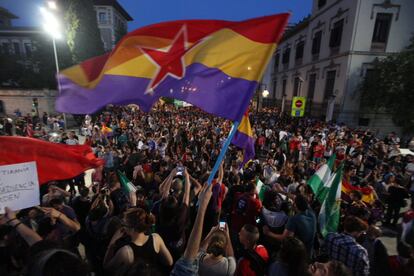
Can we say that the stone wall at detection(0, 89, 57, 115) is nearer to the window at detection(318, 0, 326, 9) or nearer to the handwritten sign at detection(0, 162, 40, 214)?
the handwritten sign at detection(0, 162, 40, 214)

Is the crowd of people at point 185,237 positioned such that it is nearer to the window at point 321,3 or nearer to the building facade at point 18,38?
the window at point 321,3

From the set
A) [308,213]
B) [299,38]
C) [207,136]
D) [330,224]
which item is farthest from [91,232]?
[299,38]

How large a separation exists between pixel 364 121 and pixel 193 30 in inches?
834

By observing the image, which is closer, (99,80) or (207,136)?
(99,80)

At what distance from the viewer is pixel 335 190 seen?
3.93 meters

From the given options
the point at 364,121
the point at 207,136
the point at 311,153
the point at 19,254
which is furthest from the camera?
the point at 364,121

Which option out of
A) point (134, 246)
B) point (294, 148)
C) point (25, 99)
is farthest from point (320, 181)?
point (25, 99)

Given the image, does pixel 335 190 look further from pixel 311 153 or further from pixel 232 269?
pixel 311 153

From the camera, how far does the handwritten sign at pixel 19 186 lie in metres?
2.37

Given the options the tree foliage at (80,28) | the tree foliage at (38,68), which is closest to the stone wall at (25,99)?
the tree foliage at (38,68)

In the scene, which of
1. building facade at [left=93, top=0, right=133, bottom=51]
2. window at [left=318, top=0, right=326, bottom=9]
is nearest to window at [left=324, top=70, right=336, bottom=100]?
window at [left=318, top=0, right=326, bottom=9]

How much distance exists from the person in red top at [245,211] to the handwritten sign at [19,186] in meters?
2.77

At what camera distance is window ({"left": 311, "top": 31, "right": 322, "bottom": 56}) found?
23.5 m

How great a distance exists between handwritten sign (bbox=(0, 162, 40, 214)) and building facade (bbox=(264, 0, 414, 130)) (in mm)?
18283
